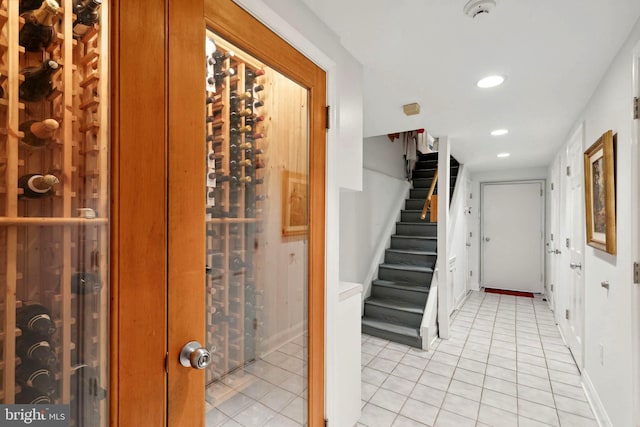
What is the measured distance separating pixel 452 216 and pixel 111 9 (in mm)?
4118

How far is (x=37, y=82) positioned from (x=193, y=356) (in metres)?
0.77

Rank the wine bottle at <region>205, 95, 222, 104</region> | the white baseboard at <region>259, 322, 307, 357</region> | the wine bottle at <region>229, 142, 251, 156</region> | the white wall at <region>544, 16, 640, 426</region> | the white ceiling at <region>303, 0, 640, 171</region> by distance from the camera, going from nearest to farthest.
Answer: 1. the wine bottle at <region>205, 95, 222, 104</region>
2. the wine bottle at <region>229, 142, 251, 156</region>
3. the white baseboard at <region>259, 322, 307, 357</region>
4. the white ceiling at <region>303, 0, 640, 171</region>
5. the white wall at <region>544, 16, 640, 426</region>

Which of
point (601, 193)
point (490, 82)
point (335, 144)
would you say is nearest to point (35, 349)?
point (335, 144)

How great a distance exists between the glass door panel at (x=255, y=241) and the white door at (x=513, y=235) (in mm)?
5366

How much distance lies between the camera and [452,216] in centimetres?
407

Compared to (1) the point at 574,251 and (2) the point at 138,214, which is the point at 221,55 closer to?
(2) the point at 138,214

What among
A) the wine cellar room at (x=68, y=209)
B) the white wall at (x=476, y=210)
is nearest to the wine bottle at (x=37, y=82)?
the wine cellar room at (x=68, y=209)

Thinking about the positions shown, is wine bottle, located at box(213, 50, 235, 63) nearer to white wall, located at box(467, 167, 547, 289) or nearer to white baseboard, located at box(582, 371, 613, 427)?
white baseboard, located at box(582, 371, 613, 427)

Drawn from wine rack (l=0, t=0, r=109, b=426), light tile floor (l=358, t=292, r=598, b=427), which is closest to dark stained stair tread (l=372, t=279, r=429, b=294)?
light tile floor (l=358, t=292, r=598, b=427)

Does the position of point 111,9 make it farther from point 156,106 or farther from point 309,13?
point 309,13

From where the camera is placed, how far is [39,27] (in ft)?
2.09

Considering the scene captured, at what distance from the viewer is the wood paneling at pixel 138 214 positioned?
0.73 m

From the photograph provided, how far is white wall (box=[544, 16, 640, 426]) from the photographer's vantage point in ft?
4.76

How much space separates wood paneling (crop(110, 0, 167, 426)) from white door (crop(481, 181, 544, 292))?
19.9ft
